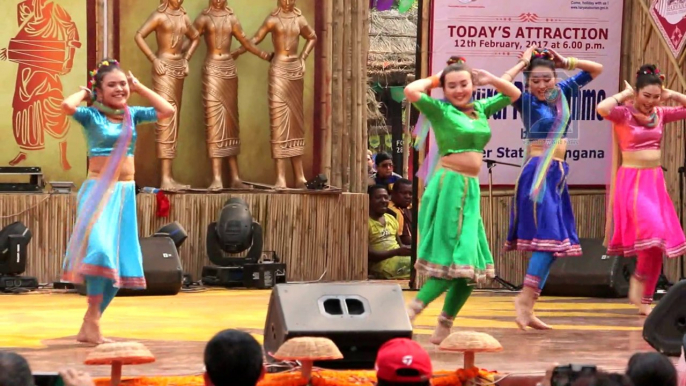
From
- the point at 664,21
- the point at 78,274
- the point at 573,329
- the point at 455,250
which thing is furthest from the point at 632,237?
the point at 78,274

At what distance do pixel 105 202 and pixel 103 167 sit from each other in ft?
0.62

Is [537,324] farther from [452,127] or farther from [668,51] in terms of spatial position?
[668,51]

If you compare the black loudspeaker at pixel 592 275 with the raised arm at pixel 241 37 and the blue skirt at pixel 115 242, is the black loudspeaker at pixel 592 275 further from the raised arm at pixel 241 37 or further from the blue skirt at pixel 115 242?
the blue skirt at pixel 115 242

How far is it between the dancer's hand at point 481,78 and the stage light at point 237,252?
3907 mm

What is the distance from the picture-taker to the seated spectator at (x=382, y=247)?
10820 mm

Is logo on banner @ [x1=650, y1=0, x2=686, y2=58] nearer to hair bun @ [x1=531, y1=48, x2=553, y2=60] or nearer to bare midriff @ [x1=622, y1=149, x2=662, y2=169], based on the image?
bare midriff @ [x1=622, y1=149, x2=662, y2=169]

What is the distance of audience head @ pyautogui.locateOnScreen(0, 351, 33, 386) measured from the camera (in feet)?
9.96

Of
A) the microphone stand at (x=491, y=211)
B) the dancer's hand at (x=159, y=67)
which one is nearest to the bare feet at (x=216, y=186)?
the dancer's hand at (x=159, y=67)

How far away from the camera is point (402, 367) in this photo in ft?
10.7

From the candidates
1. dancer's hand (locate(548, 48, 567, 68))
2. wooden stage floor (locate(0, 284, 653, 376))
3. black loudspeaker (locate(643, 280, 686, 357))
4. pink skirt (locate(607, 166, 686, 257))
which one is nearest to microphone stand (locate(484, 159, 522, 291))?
wooden stage floor (locate(0, 284, 653, 376))

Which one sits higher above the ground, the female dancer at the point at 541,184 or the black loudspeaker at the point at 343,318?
the female dancer at the point at 541,184

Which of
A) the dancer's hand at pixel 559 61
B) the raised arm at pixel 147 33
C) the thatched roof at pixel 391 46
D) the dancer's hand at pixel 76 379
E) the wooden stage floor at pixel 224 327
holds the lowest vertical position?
the wooden stage floor at pixel 224 327

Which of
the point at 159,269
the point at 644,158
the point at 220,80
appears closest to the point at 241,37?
the point at 220,80

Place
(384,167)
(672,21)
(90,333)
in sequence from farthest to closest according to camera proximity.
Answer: (384,167)
(672,21)
(90,333)
